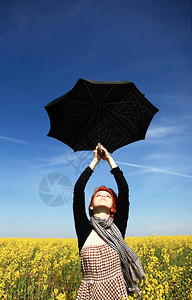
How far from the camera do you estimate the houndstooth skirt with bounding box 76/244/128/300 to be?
2408 millimetres

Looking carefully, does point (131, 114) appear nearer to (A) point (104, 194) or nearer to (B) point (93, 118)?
(B) point (93, 118)

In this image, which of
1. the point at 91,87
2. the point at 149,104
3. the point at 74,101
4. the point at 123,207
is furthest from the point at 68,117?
the point at 123,207

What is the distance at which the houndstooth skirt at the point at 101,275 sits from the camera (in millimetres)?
2408

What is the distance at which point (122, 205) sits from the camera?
9.74ft

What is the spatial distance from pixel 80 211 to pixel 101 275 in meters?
0.76

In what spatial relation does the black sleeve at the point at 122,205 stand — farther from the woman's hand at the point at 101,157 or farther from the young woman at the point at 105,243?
the woman's hand at the point at 101,157

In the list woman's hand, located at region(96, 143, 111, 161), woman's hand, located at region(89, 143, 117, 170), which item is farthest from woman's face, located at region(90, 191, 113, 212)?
woman's hand, located at region(96, 143, 111, 161)

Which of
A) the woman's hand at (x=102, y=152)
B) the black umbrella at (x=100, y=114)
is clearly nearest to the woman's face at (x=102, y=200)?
the woman's hand at (x=102, y=152)

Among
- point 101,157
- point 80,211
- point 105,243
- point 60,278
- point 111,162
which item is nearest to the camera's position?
point 105,243

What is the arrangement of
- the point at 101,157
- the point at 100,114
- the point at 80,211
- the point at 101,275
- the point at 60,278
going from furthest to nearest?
the point at 60,278
the point at 100,114
the point at 101,157
the point at 80,211
the point at 101,275

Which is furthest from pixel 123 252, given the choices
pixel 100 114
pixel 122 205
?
pixel 100 114

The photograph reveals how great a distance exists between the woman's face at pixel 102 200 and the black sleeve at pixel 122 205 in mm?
130

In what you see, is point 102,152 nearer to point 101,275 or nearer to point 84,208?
point 84,208

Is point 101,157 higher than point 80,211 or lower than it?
higher
